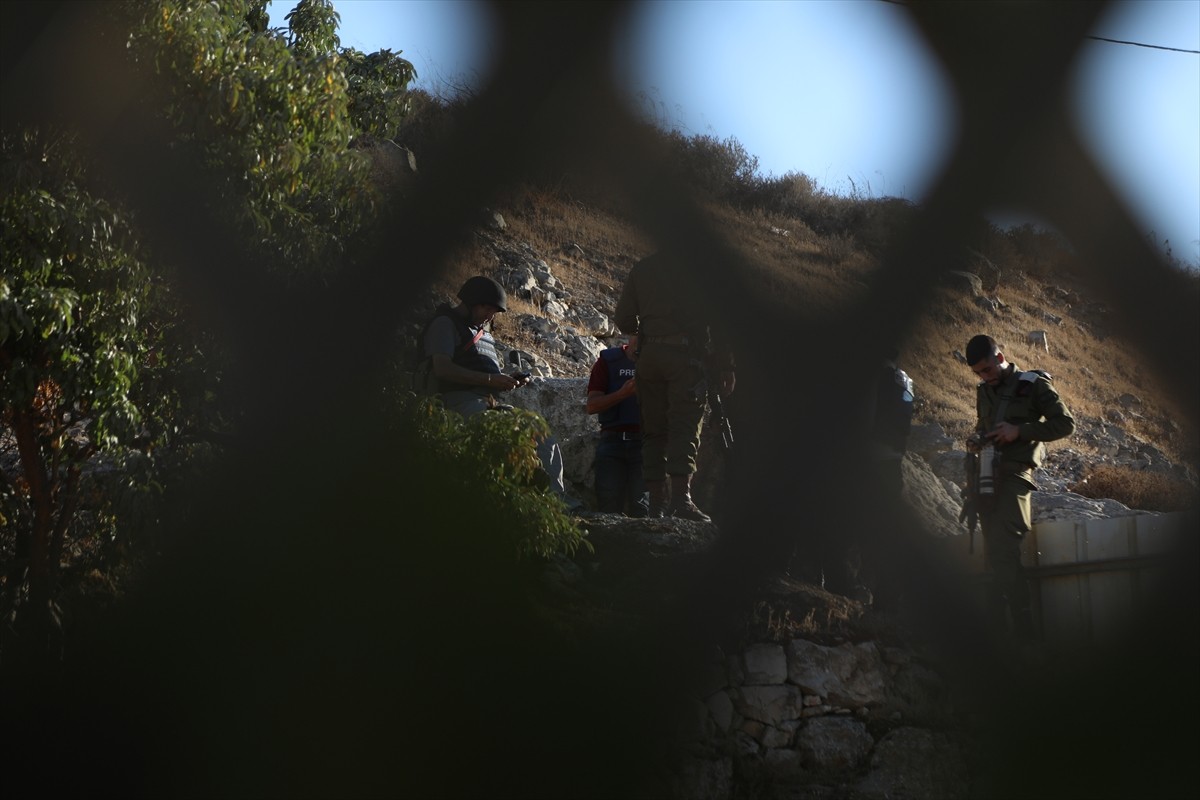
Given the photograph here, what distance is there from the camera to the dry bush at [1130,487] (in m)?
8.89

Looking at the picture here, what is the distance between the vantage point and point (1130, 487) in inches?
367

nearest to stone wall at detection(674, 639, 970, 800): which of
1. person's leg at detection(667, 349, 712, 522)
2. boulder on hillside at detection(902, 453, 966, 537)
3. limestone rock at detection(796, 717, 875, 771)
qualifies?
limestone rock at detection(796, 717, 875, 771)

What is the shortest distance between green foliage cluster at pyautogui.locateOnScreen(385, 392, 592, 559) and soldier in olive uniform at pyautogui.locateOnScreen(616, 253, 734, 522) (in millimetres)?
441

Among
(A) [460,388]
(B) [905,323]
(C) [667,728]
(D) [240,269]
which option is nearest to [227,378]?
(D) [240,269]

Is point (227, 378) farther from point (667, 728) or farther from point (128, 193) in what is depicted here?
point (667, 728)

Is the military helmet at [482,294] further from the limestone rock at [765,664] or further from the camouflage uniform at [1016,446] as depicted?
the camouflage uniform at [1016,446]

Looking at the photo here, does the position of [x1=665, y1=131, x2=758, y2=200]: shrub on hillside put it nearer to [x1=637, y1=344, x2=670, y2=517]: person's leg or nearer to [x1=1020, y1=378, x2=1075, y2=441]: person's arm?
[x1=637, y1=344, x2=670, y2=517]: person's leg

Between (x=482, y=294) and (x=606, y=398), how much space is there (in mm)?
1242

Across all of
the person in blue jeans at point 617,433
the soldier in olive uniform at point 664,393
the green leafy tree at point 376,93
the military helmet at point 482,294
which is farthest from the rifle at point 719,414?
the person in blue jeans at point 617,433

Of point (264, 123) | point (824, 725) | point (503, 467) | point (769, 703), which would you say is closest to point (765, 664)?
point (769, 703)

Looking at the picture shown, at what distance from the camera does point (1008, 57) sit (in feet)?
4.88

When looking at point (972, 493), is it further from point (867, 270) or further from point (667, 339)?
point (867, 270)

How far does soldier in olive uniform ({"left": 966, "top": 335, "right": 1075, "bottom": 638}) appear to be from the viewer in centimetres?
468

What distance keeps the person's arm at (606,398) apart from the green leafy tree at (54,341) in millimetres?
2338
